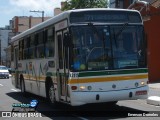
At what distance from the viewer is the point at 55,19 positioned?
1452 centimetres

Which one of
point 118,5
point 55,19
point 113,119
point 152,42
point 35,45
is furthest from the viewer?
point 118,5

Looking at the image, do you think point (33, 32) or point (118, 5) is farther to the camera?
point (118, 5)

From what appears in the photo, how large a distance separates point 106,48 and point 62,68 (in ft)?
5.39

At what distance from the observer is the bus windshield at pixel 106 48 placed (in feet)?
41.5

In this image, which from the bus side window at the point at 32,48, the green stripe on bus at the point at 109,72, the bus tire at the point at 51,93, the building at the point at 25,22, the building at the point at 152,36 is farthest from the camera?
the building at the point at 25,22

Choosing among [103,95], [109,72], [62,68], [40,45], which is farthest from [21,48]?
[103,95]

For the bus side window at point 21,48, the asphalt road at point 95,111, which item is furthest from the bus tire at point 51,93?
the bus side window at point 21,48

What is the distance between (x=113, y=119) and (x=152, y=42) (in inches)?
907

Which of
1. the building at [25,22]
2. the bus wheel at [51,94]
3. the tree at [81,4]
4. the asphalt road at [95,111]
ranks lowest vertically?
→ the asphalt road at [95,111]

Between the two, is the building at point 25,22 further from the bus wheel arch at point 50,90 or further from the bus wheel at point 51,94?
the bus wheel at point 51,94

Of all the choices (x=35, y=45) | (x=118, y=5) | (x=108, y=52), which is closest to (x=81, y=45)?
(x=108, y=52)

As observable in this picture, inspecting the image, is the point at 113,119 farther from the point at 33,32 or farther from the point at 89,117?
the point at 33,32

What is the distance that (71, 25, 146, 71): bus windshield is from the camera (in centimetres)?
1266

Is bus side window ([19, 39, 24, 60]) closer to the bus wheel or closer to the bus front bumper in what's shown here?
the bus wheel
